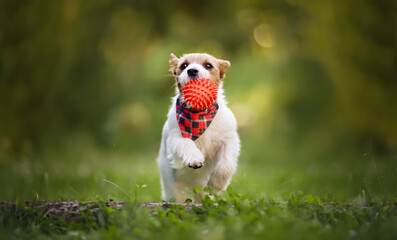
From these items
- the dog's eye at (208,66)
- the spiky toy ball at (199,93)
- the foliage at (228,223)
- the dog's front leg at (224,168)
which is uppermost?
the dog's eye at (208,66)

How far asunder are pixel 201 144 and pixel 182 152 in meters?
0.39

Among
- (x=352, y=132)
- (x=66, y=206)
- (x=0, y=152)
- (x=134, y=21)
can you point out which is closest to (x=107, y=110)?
(x=134, y=21)

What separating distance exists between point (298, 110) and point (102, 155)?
5.44 meters

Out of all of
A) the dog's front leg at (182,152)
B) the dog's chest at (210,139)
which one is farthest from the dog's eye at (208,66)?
the dog's front leg at (182,152)

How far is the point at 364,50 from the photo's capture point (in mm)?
8078

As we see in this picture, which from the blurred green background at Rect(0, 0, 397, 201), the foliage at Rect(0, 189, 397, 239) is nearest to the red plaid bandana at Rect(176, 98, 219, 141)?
the blurred green background at Rect(0, 0, 397, 201)

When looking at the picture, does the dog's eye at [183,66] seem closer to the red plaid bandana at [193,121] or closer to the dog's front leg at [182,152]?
the red plaid bandana at [193,121]

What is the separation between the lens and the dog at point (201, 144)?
369 centimetres

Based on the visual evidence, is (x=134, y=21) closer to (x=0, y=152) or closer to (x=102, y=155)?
(x=102, y=155)

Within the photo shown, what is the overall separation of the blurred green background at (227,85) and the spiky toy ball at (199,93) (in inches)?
40.2

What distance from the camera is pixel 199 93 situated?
3.50m

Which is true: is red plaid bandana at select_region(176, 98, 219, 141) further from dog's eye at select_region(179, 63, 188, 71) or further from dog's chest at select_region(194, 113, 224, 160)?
dog's eye at select_region(179, 63, 188, 71)

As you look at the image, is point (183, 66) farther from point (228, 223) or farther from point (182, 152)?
point (228, 223)

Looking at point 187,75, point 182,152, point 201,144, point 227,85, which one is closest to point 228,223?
point 182,152
